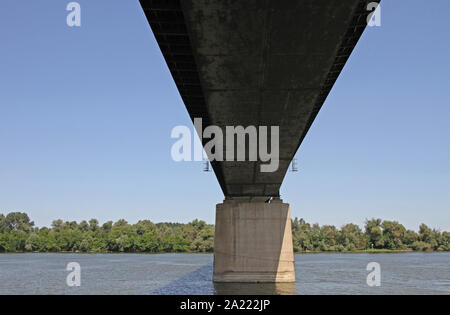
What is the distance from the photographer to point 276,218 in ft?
125

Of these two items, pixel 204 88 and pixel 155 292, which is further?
pixel 155 292

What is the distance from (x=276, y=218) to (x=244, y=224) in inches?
117

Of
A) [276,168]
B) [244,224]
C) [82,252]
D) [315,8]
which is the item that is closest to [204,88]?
[315,8]

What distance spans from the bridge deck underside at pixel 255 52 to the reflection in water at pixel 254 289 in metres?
16.4

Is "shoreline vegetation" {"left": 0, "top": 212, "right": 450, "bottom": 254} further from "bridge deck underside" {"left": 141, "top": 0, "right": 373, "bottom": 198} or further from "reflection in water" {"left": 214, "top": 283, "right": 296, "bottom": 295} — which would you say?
"bridge deck underside" {"left": 141, "top": 0, "right": 373, "bottom": 198}

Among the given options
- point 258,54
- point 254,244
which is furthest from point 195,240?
point 258,54

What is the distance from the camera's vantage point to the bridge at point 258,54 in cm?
1120

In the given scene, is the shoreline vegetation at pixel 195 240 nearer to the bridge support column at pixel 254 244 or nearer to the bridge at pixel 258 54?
the bridge support column at pixel 254 244

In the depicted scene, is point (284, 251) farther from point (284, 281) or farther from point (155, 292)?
point (155, 292)

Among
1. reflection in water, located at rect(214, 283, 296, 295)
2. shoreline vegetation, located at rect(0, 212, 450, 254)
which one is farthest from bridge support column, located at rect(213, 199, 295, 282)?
shoreline vegetation, located at rect(0, 212, 450, 254)

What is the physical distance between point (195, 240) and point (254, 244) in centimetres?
11664

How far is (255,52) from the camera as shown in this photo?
521 inches

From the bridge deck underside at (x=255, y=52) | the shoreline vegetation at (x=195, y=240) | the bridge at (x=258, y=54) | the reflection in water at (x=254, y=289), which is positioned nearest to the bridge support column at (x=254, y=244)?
the reflection in water at (x=254, y=289)

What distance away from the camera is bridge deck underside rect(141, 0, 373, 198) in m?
11.2
